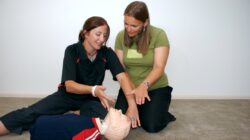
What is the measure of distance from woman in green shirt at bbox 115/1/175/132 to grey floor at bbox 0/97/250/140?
0.09m

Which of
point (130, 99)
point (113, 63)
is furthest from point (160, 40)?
point (130, 99)

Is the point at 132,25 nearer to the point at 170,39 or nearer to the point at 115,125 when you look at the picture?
the point at 115,125

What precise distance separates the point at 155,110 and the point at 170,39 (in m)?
0.93

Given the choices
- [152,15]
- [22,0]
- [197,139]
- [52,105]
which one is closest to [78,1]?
[22,0]

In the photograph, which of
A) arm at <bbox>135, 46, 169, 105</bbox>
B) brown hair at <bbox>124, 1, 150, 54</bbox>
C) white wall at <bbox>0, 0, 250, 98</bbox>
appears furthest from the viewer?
white wall at <bbox>0, 0, 250, 98</bbox>

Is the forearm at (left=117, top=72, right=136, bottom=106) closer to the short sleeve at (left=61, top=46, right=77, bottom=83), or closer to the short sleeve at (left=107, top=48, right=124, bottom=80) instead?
the short sleeve at (left=107, top=48, right=124, bottom=80)

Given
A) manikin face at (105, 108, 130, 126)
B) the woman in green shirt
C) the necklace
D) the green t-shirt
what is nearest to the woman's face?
the woman in green shirt

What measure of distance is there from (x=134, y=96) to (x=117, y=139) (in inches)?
17.1

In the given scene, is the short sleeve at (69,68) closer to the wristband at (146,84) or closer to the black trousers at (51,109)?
the black trousers at (51,109)

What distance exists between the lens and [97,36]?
1807 millimetres

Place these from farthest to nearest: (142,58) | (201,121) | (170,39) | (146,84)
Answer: (170,39), (201,121), (142,58), (146,84)

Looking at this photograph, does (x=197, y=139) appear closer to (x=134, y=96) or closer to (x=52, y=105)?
(x=134, y=96)

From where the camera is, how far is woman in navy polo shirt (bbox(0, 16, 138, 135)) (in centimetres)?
181

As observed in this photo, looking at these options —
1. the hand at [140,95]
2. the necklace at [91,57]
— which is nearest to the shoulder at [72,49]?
the necklace at [91,57]
